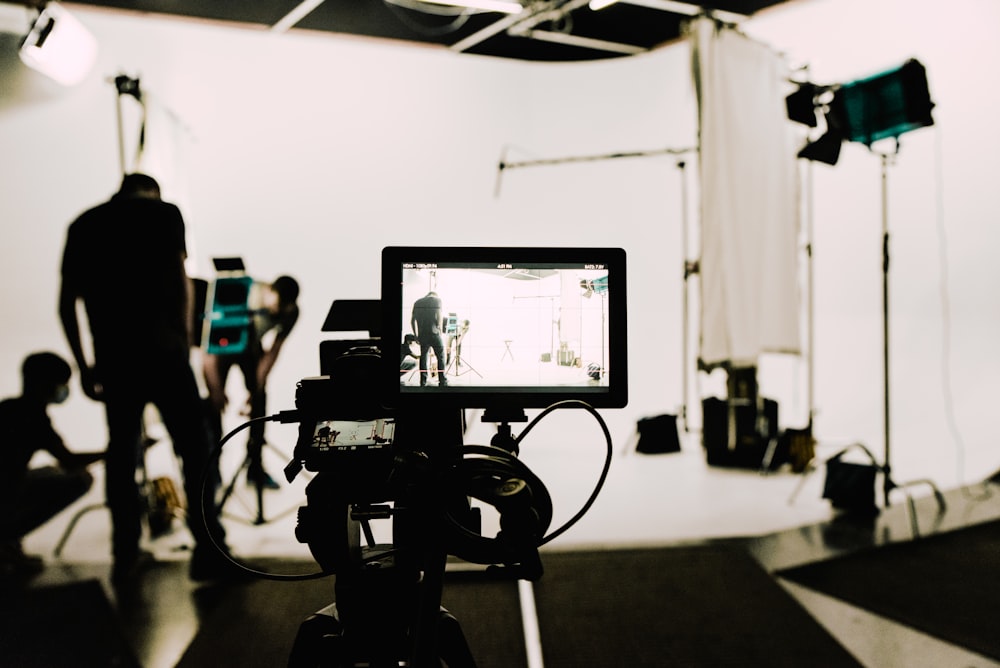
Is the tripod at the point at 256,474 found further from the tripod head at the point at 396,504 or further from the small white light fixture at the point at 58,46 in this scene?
the small white light fixture at the point at 58,46

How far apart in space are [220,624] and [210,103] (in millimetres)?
2964

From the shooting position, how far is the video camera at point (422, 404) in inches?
31.6

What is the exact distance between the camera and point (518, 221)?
13.5ft

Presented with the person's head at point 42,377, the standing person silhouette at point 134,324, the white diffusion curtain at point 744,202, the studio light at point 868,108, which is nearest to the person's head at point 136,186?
the standing person silhouette at point 134,324

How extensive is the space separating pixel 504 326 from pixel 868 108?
2427 millimetres

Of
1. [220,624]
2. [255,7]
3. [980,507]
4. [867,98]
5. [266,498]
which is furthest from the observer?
[255,7]

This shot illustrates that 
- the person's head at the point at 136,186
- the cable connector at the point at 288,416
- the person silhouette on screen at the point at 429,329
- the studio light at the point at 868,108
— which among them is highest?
the studio light at the point at 868,108

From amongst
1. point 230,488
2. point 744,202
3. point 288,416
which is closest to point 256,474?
point 230,488

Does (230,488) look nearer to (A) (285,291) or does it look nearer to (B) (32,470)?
(B) (32,470)

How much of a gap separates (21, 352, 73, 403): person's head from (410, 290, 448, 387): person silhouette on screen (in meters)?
2.15

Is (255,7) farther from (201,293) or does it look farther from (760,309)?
(760,309)

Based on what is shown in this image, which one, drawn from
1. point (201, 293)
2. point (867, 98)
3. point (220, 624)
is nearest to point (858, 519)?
point (867, 98)

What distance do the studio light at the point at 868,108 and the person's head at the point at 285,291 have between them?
2.34 m

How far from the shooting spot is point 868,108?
262cm
